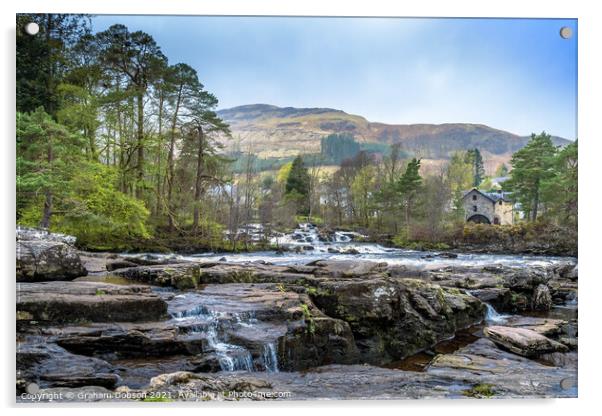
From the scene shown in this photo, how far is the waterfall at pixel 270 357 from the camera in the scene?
4195mm

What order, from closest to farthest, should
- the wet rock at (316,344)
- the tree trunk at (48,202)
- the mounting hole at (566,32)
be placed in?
the wet rock at (316,344) < the tree trunk at (48,202) < the mounting hole at (566,32)

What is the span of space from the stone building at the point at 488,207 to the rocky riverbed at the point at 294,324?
1.27ft

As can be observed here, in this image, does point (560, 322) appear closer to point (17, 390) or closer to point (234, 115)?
point (234, 115)

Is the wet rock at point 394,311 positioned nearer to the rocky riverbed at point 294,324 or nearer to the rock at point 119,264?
the rocky riverbed at point 294,324

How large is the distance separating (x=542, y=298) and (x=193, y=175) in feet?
12.1

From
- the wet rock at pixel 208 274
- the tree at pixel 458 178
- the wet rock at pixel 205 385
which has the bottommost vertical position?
the wet rock at pixel 205 385

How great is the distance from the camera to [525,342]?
14.6 feet

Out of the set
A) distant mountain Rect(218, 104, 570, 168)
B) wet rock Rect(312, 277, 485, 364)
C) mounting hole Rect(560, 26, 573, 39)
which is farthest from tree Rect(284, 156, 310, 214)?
mounting hole Rect(560, 26, 573, 39)

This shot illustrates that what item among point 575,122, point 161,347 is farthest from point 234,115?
point 575,122

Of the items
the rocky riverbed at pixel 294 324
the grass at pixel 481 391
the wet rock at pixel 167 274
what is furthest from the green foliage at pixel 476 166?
the wet rock at pixel 167 274

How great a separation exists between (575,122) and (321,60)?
8.49 ft

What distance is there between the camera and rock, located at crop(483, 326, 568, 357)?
444 centimetres

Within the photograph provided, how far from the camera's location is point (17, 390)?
4.09m

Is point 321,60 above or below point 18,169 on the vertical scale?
above
